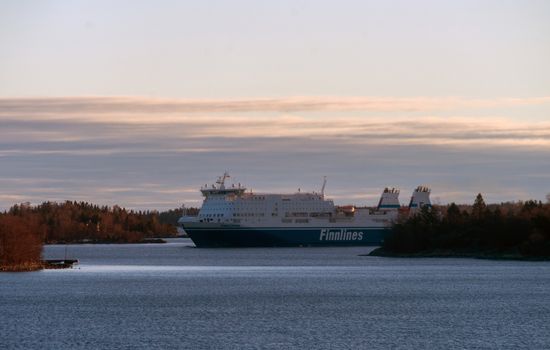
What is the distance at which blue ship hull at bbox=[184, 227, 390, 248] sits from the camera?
137 m

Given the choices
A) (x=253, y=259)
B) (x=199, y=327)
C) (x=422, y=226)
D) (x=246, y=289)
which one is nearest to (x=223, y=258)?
(x=253, y=259)

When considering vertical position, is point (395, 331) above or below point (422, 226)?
below

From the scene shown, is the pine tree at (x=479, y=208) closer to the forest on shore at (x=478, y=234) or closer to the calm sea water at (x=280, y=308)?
the forest on shore at (x=478, y=234)

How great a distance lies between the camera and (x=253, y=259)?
355 ft

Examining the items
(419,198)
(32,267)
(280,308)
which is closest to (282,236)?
(419,198)

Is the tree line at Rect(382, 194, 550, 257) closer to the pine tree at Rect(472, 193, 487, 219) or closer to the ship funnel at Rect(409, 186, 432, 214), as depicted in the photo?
the pine tree at Rect(472, 193, 487, 219)

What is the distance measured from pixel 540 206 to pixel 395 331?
6853 cm

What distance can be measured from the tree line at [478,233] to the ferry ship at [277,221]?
2459 centimetres

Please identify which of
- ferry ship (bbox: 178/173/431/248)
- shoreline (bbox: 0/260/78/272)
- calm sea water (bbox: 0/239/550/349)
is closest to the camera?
calm sea water (bbox: 0/239/550/349)

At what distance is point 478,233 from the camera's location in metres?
104

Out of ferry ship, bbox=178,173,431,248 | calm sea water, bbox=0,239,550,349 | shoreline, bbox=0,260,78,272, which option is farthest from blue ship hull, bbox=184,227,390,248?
calm sea water, bbox=0,239,550,349

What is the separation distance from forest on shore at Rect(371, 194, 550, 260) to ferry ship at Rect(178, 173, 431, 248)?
2446 centimetres

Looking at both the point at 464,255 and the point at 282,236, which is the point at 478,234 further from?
the point at 282,236

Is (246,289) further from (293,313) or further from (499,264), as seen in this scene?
(499,264)
